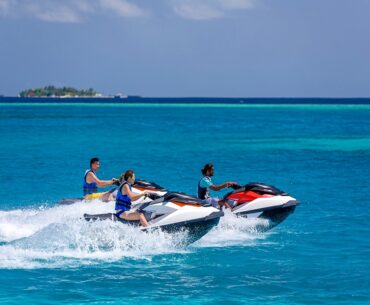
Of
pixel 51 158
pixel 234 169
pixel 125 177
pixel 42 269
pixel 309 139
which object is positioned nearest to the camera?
pixel 42 269

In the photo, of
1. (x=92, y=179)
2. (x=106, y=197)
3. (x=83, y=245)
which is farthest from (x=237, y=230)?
(x=83, y=245)

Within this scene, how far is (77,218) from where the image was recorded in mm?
13516

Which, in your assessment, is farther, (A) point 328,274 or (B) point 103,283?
(A) point 328,274

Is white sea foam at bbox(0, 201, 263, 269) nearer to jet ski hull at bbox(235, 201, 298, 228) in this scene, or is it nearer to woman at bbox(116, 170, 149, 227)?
woman at bbox(116, 170, 149, 227)

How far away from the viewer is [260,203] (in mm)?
15062

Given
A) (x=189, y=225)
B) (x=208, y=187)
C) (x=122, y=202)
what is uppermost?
(x=208, y=187)

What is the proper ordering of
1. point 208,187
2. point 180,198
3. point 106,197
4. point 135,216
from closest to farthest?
1. point 135,216
2. point 180,198
3. point 208,187
4. point 106,197

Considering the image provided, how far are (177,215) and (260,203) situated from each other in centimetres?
251

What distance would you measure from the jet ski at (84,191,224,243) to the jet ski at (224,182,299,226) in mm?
1634

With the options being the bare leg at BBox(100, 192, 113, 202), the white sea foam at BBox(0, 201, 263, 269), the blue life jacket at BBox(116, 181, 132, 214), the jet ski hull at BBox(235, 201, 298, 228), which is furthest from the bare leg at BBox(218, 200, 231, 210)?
the blue life jacket at BBox(116, 181, 132, 214)

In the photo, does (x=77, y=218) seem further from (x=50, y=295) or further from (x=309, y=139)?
(x=309, y=139)

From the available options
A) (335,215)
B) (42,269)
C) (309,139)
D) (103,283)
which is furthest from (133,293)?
(309,139)

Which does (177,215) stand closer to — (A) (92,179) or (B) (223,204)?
(B) (223,204)

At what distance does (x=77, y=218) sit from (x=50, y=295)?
2920mm
